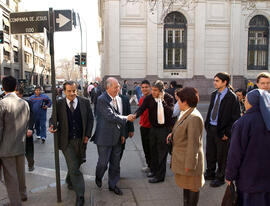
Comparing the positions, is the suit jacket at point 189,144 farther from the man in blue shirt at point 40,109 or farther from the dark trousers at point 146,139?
the man in blue shirt at point 40,109

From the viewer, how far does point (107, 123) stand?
4.21 meters

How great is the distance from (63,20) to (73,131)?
1.64 m

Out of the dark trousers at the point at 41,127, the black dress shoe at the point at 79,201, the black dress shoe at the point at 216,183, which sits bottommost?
the black dress shoe at the point at 216,183

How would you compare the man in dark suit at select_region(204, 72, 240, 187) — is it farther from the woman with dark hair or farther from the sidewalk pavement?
the woman with dark hair

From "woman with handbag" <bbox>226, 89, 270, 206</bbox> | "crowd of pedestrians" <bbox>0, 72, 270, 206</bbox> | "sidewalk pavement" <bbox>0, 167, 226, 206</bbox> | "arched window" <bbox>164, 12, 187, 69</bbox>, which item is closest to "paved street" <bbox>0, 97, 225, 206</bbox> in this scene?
"sidewalk pavement" <bbox>0, 167, 226, 206</bbox>

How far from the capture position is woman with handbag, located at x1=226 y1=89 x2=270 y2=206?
8.23 feet

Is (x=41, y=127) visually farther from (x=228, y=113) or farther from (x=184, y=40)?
(x=184, y=40)

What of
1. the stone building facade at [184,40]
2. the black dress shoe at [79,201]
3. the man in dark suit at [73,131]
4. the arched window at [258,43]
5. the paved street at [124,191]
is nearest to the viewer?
the black dress shoe at [79,201]

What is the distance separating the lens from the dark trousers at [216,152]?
4527mm

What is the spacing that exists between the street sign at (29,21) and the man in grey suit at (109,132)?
4.33ft

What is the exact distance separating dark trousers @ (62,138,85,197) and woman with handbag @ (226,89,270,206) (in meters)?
2.15

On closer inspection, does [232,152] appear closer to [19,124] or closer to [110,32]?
[19,124]

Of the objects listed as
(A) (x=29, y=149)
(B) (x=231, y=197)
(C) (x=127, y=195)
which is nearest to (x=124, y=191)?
(C) (x=127, y=195)

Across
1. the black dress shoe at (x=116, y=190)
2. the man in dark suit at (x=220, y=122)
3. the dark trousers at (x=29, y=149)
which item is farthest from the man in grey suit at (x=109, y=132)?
the dark trousers at (x=29, y=149)
